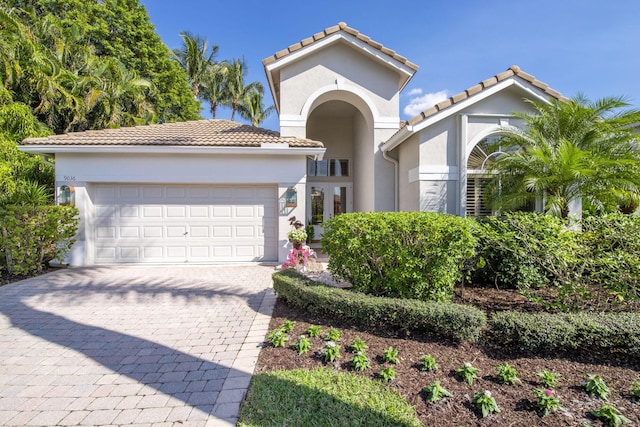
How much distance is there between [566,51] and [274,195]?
31.9ft

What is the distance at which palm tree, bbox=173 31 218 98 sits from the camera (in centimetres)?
2995

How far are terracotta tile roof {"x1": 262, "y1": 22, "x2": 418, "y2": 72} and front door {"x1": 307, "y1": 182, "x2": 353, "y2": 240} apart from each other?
593 cm

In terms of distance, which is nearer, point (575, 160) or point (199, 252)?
point (575, 160)

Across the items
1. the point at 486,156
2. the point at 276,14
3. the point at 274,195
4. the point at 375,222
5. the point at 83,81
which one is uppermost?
the point at 276,14

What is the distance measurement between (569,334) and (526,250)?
1815mm

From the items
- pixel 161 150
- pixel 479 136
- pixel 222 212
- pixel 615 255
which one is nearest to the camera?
pixel 615 255

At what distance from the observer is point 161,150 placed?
892 centimetres

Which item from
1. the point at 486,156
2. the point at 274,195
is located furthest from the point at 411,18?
the point at 274,195

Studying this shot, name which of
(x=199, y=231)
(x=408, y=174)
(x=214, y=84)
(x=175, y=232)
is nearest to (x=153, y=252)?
(x=175, y=232)

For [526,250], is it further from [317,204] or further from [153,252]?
[317,204]

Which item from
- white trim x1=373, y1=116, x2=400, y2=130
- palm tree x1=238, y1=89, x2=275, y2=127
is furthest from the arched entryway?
palm tree x1=238, y1=89, x2=275, y2=127

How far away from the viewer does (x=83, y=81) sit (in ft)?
48.7

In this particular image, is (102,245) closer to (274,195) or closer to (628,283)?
(274,195)

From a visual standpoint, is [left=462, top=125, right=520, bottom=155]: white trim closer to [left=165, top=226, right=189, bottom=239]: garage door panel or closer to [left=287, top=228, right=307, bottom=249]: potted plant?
[left=287, top=228, right=307, bottom=249]: potted plant
